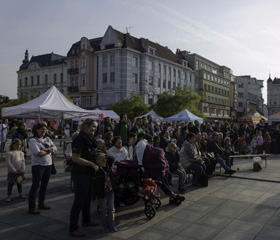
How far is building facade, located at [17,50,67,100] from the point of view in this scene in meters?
58.6

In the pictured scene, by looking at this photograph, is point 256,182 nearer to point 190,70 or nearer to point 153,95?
point 153,95

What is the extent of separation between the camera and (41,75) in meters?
61.6

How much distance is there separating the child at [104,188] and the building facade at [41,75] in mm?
54461

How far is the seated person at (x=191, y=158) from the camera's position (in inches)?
308

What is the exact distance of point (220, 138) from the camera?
10562 millimetres

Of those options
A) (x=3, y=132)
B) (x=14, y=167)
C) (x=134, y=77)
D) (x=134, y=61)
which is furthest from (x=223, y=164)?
(x=134, y=61)

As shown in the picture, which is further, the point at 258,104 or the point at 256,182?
the point at 258,104

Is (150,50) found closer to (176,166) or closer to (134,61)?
(134,61)

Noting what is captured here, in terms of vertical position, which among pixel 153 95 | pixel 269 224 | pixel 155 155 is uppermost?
pixel 153 95

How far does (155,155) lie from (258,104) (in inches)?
4332

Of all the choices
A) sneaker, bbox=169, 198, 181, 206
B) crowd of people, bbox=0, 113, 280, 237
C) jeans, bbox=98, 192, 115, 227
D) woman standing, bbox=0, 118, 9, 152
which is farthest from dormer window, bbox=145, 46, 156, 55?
jeans, bbox=98, 192, 115, 227

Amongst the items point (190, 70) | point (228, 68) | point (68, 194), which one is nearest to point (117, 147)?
point (68, 194)

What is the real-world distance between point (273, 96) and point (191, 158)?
114m

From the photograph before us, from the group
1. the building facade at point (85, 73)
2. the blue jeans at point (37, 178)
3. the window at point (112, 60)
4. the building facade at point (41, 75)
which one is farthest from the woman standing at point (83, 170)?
the building facade at point (41, 75)
